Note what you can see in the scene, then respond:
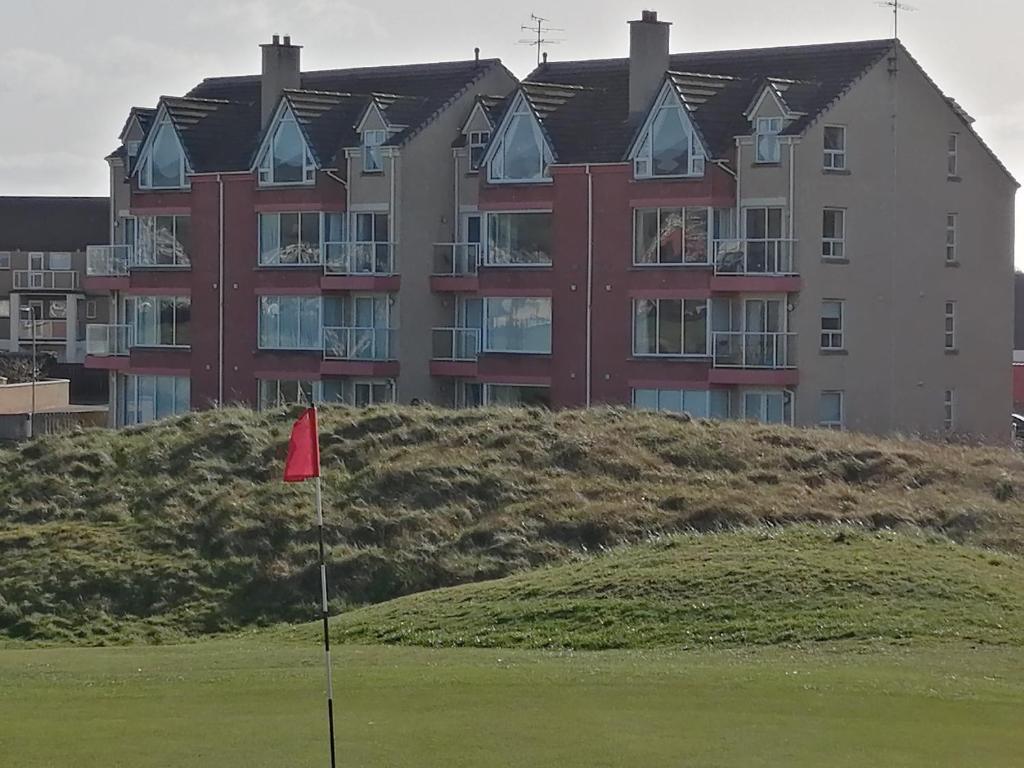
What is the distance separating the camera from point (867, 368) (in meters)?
52.6

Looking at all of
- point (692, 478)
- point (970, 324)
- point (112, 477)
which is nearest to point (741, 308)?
point (970, 324)

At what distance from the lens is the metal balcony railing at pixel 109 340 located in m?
64.4

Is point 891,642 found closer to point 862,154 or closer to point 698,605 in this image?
point 698,605

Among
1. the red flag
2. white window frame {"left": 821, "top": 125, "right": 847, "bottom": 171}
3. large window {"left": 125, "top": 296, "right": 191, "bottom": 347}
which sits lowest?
the red flag

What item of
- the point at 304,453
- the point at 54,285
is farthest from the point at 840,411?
the point at 54,285

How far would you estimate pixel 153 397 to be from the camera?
207 feet

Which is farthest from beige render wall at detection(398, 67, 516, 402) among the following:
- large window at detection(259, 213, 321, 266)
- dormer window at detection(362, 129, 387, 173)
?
large window at detection(259, 213, 321, 266)

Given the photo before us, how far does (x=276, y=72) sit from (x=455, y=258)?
9654 millimetres

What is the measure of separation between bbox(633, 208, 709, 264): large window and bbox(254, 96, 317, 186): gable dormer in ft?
37.5

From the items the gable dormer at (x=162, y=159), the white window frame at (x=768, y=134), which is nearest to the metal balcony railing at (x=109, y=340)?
the gable dormer at (x=162, y=159)

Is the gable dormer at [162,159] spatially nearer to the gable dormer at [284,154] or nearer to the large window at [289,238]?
the gable dormer at [284,154]

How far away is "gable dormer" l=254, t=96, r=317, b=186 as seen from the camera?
59.8 meters

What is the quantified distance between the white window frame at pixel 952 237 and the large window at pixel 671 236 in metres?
7.48

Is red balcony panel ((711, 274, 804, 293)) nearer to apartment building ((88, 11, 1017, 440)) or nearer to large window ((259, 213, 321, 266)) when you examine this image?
apartment building ((88, 11, 1017, 440))
